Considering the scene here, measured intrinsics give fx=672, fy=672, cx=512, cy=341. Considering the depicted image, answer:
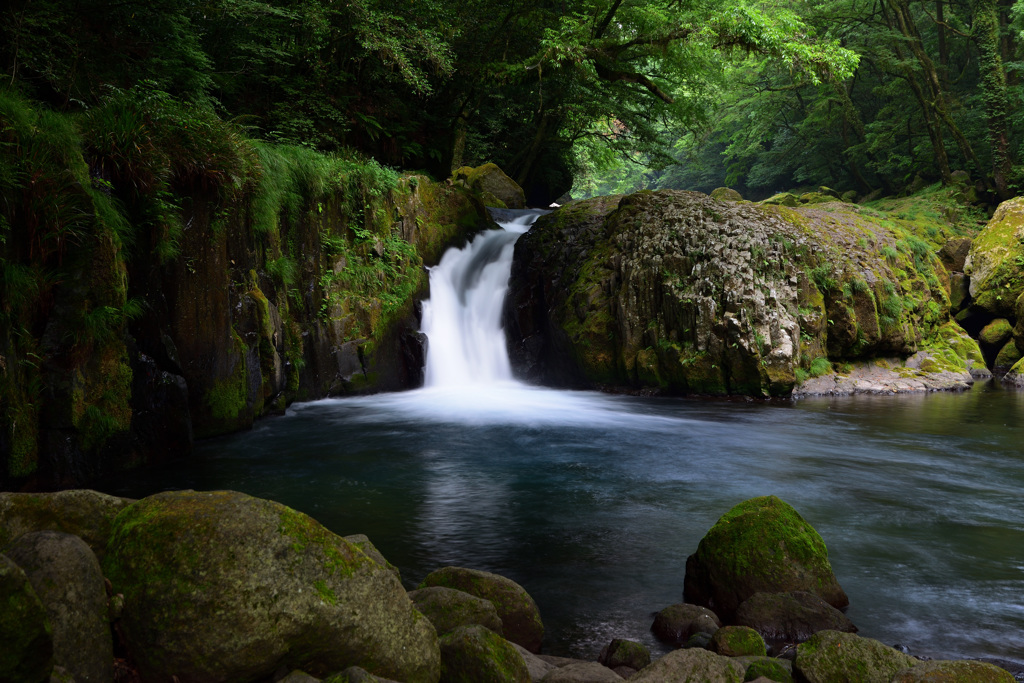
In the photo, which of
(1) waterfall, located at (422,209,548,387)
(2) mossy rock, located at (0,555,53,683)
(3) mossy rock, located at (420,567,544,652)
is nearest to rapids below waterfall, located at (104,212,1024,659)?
(3) mossy rock, located at (420,567,544,652)

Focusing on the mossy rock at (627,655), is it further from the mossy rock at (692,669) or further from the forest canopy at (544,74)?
the forest canopy at (544,74)

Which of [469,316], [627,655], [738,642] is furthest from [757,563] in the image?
[469,316]

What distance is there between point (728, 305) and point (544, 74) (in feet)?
32.3

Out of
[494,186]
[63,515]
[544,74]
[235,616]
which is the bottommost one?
[235,616]

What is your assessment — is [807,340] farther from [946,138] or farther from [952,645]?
[946,138]

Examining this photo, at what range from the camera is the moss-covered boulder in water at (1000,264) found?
16.7 metres

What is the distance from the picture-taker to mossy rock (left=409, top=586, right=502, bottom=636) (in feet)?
11.7

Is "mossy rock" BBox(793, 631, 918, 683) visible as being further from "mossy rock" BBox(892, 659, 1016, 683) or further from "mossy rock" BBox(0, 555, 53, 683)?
"mossy rock" BBox(0, 555, 53, 683)

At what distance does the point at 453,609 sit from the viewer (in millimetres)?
3602

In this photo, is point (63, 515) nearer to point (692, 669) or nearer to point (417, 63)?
point (692, 669)

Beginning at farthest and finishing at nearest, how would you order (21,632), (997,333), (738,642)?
(997,333) < (738,642) < (21,632)

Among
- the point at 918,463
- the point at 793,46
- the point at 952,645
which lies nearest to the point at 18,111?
the point at 952,645

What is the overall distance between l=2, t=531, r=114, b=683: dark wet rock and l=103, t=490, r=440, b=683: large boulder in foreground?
0.28ft

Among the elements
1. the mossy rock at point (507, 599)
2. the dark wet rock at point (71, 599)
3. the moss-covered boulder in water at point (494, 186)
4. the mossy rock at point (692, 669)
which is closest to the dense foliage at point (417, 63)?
the moss-covered boulder in water at point (494, 186)
